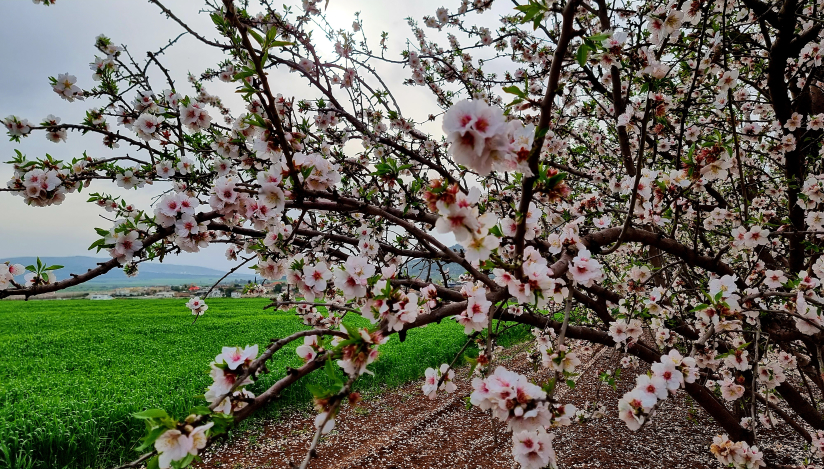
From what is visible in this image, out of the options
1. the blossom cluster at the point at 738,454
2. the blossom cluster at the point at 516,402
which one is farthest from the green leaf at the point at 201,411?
the blossom cluster at the point at 738,454

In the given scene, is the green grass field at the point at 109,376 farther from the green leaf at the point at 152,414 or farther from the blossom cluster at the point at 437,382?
the blossom cluster at the point at 437,382

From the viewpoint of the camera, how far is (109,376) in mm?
7090

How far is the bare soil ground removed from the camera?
3.88m

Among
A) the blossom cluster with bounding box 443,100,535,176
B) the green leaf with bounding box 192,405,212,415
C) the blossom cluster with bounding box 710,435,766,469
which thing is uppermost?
the blossom cluster with bounding box 443,100,535,176

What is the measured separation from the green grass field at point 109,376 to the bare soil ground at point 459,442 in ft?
3.14

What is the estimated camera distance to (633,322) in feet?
7.63

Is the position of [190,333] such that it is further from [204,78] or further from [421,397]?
[204,78]

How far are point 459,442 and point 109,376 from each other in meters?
6.73

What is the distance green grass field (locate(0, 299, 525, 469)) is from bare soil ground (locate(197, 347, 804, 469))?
0.96m

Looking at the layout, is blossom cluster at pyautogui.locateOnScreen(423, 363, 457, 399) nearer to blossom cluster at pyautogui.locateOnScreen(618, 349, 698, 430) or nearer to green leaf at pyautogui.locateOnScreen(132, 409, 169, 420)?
blossom cluster at pyautogui.locateOnScreen(618, 349, 698, 430)

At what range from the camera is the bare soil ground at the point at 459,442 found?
12.7ft

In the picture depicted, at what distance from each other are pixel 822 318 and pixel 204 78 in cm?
423

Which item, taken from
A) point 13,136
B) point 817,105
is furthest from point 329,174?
point 817,105

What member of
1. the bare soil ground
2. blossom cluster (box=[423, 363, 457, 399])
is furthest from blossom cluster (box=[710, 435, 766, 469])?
the bare soil ground
